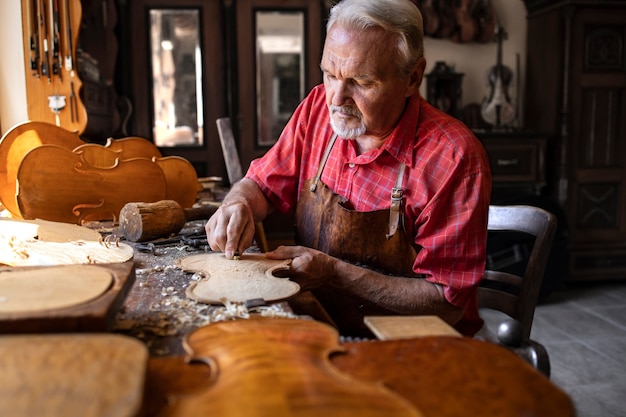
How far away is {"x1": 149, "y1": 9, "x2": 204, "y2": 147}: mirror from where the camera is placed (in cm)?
490

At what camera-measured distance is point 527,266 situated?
6.36 feet

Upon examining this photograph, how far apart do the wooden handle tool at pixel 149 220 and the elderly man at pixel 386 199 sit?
0.70ft

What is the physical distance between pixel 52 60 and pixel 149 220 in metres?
1.87

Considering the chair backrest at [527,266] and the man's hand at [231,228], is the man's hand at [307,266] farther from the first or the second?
the chair backrest at [527,266]

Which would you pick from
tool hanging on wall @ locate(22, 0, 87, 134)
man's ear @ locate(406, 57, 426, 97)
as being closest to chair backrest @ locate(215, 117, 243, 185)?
tool hanging on wall @ locate(22, 0, 87, 134)

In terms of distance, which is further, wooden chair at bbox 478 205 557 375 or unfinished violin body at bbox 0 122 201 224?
unfinished violin body at bbox 0 122 201 224

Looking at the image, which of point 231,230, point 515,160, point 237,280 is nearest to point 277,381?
point 237,280

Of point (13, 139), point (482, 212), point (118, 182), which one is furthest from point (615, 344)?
point (13, 139)

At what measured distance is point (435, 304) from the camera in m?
1.76

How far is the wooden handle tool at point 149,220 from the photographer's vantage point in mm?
Result: 1932

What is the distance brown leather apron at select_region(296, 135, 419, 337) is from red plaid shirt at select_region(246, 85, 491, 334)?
0.17 ft

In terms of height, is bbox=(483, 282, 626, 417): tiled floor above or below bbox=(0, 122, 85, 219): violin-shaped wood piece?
below

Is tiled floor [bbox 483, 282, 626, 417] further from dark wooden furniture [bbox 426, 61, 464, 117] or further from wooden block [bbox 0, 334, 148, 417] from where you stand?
wooden block [bbox 0, 334, 148, 417]

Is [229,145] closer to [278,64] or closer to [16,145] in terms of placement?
[16,145]
